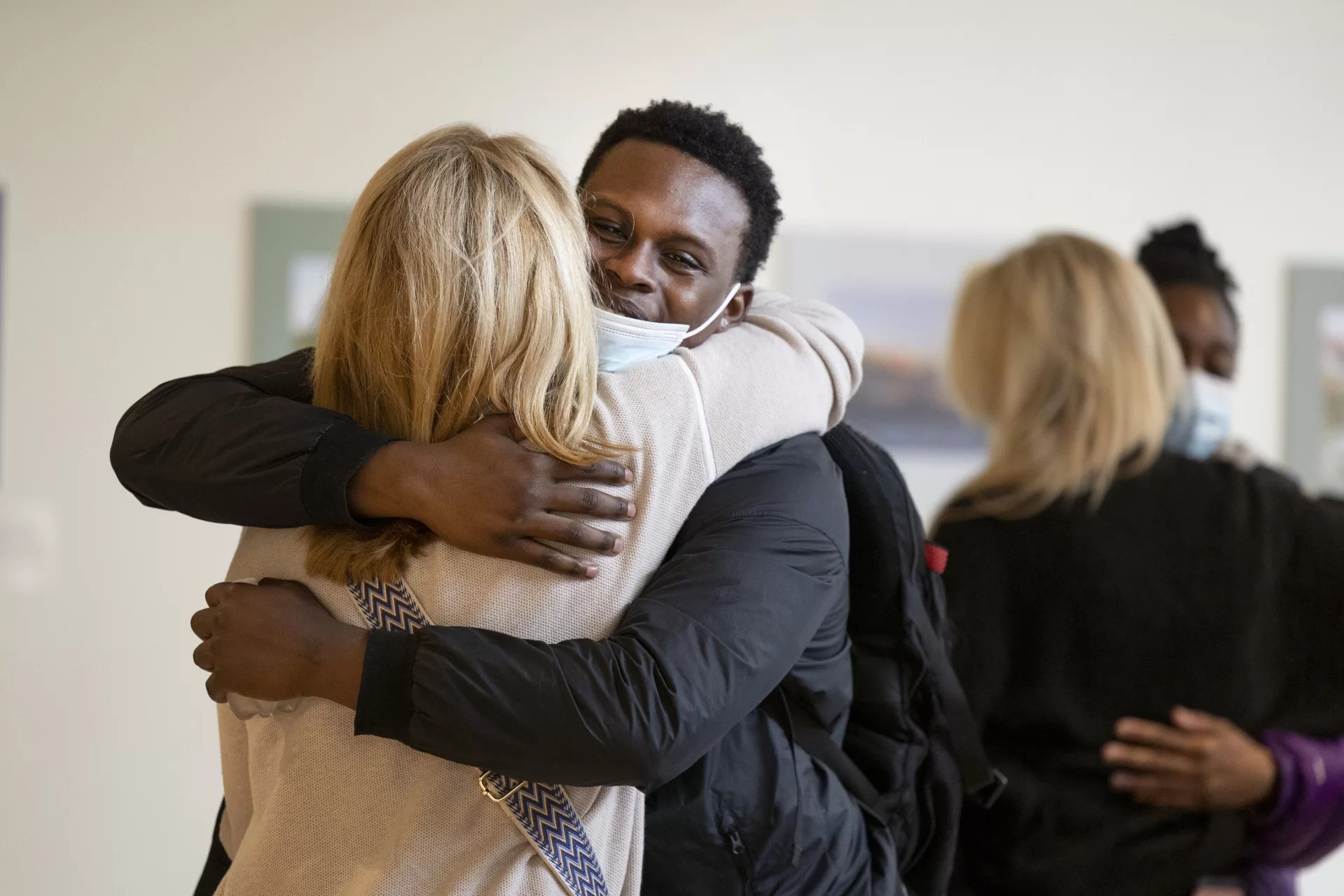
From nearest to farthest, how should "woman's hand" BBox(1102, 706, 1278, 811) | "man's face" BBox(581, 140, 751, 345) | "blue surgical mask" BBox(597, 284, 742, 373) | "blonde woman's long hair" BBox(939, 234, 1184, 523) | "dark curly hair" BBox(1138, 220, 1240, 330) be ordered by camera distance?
"blue surgical mask" BBox(597, 284, 742, 373)
"man's face" BBox(581, 140, 751, 345)
"woman's hand" BBox(1102, 706, 1278, 811)
"blonde woman's long hair" BBox(939, 234, 1184, 523)
"dark curly hair" BBox(1138, 220, 1240, 330)

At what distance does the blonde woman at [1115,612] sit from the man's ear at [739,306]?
0.71 metres

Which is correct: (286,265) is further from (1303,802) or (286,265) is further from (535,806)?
(1303,802)

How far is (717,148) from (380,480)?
2.21 feet

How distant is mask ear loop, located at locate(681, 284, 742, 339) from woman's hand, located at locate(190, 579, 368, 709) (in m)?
0.58

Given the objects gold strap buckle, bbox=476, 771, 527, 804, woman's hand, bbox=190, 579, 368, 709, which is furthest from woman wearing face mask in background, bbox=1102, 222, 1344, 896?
woman's hand, bbox=190, 579, 368, 709

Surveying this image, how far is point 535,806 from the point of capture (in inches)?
42.4

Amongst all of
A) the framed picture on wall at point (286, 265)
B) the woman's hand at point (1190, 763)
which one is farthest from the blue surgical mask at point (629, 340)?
the framed picture on wall at point (286, 265)

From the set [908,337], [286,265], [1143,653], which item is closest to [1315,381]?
[908,337]

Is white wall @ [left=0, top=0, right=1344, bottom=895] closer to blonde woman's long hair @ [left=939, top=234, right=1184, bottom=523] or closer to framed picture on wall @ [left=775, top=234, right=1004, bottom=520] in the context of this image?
framed picture on wall @ [left=775, top=234, right=1004, bottom=520]

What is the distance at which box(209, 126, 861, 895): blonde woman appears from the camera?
1.08m

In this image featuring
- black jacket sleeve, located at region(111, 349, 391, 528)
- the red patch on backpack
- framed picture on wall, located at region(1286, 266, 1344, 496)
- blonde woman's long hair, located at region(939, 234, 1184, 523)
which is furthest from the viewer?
framed picture on wall, located at region(1286, 266, 1344, 496)

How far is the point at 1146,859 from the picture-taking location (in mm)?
1875

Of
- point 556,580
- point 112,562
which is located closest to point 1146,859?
point 556,580

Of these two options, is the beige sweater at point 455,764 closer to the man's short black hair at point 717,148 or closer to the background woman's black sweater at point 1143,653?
the man's short black hair at point 717,148
